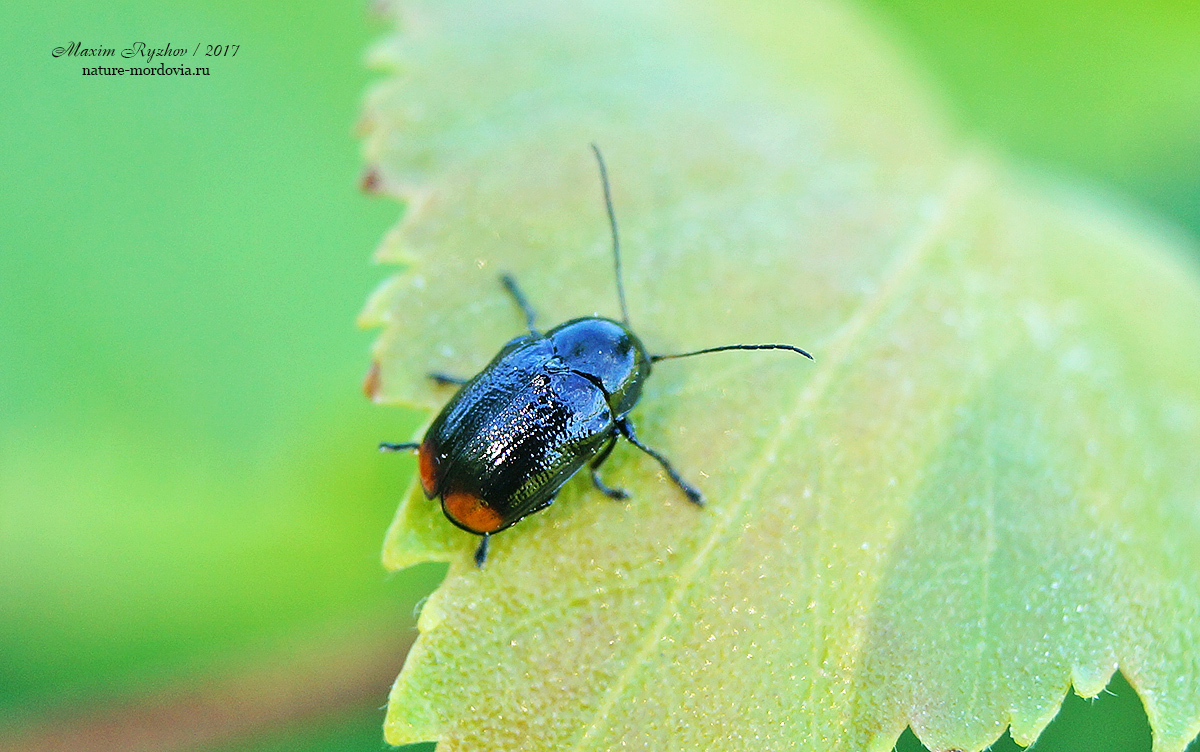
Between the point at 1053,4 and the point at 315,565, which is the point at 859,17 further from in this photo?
the point at 315,565

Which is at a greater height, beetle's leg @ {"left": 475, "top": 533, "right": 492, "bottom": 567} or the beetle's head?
the beetle's head

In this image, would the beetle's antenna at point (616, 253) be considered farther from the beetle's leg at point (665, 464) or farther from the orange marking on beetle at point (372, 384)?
the orange marking on beetle at point (372, 384)

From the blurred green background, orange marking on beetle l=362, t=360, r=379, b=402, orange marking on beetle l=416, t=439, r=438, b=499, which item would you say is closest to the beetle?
orange marking on beetle l=416, t=439, r=438, b=499

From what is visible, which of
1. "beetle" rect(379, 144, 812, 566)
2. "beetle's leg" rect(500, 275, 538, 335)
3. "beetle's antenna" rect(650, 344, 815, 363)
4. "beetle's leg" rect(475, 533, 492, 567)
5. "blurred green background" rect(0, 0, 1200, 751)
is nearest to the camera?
"beetle's leg" rect(475, 533, 492, 567)

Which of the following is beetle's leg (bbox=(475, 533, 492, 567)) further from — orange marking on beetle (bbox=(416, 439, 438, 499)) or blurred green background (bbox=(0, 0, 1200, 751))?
blurred green background (bbox=(0, 0, 1200, 751))

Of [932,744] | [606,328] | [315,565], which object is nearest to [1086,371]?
[932,744]

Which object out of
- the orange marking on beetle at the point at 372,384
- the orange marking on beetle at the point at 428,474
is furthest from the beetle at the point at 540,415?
the orange marking on beetle at the point at 372,384
